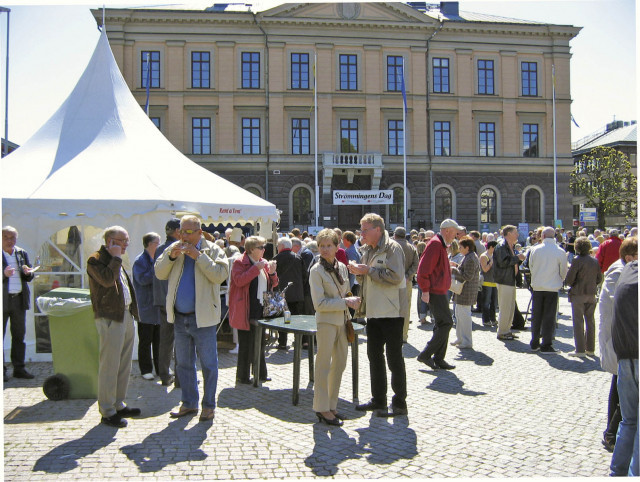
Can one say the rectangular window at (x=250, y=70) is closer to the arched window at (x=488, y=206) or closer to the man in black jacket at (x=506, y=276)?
the arched window at (x=488, y=206)

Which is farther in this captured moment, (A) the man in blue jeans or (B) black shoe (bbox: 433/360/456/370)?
(B) black shoe (bbox: 433/360/456/370)

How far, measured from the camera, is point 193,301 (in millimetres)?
5832

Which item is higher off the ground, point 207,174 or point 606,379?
point 207,174

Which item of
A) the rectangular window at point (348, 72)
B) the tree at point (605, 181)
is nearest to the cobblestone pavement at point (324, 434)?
the rectangular window at point (348, 72)

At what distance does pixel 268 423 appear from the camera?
584 centimetres

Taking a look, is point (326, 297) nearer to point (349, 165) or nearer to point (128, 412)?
point (128, 412)

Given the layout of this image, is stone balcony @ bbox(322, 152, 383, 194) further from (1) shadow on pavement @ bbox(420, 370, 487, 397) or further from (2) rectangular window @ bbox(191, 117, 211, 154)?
(1) shadow on pavement @ bbox(420, 370, 487, 397)

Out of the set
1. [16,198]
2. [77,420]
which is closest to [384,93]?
[16,198]

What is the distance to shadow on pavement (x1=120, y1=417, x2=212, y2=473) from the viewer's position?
4766 millimetres

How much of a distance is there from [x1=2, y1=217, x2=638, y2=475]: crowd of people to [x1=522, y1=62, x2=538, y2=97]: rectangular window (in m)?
29.7

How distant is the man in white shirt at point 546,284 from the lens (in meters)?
9.12

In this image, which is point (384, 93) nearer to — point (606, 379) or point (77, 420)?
point (606, 379)

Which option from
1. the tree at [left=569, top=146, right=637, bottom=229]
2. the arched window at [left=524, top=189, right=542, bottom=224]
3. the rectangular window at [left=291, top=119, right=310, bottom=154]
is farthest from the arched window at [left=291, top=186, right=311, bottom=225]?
the tree at [left=569, top=146, right=637, bottom=229]

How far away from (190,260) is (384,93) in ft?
100
